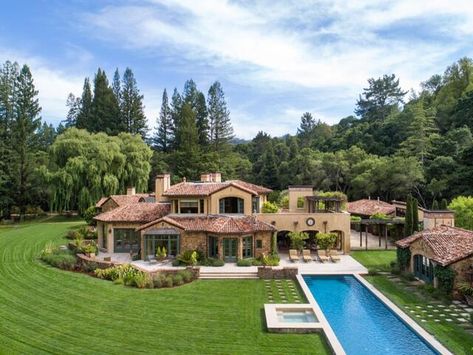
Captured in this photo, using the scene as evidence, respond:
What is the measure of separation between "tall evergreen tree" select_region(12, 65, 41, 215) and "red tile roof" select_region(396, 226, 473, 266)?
4736cm

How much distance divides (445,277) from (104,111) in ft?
204

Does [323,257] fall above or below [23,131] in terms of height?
below

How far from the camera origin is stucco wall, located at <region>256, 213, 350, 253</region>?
99.1ft

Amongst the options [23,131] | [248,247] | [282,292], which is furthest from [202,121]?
[282,292]

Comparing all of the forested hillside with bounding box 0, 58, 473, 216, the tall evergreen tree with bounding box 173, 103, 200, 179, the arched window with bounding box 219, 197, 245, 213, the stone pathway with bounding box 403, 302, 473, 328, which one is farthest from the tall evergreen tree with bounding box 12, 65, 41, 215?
the stone pathway with bounding box 403, 302, 473, 328

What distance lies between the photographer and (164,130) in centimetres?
7625

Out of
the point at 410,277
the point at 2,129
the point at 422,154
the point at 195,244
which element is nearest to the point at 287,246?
the point at 195,244

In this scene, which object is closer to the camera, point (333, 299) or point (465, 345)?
point (465, 345)

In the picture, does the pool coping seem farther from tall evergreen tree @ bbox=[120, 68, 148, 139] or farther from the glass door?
tall evergreen tree @ bbox=[120, 68, 148, 139]

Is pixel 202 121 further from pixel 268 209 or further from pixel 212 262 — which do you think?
pixel 212 262

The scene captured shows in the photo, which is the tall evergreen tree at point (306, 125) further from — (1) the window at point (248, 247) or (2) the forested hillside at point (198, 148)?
(1) the window at point (248, 247)

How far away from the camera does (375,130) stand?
226 feet

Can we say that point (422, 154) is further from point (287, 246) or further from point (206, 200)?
point (206, 200)

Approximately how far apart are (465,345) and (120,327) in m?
12.2
